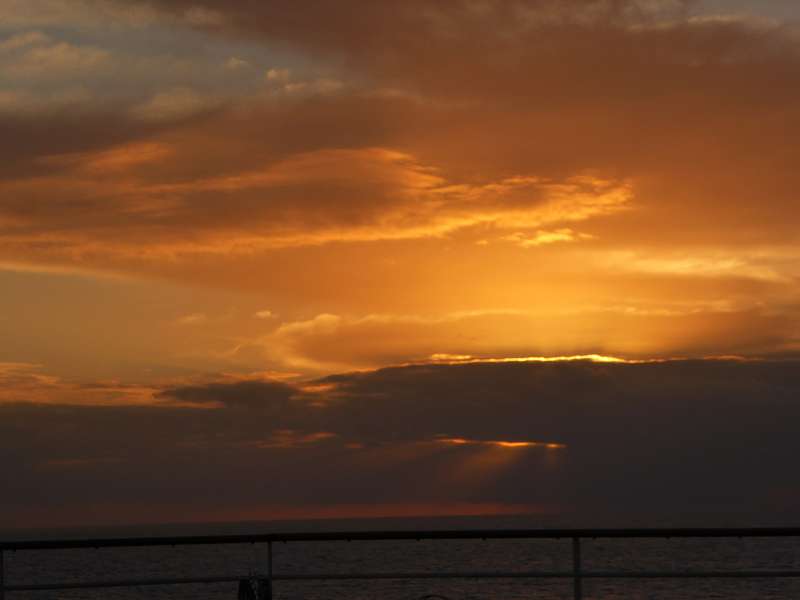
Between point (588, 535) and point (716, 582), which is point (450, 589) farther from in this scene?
point (588, 535)

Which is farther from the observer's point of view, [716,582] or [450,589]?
[716,582]

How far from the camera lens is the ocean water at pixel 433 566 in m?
69.3

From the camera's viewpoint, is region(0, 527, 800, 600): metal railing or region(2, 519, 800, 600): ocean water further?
region(2, 519, 800, 600): ocean water

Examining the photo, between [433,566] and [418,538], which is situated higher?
[418,538]

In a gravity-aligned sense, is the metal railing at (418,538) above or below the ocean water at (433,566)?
above

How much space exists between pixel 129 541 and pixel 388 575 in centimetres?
207

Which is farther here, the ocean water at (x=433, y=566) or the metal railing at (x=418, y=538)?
the ocean water at (x=433, y=566)

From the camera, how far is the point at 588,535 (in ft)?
32.1

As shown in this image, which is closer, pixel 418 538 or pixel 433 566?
pixel 418 538

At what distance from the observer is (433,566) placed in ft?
385

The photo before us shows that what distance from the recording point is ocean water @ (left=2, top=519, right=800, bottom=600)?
69312 mm

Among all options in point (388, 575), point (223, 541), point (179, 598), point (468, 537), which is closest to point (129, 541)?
point (223, 541)

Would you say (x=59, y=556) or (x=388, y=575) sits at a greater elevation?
(x=388, y=575)

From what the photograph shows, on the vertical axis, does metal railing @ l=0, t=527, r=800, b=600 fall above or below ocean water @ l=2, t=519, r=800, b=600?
above
